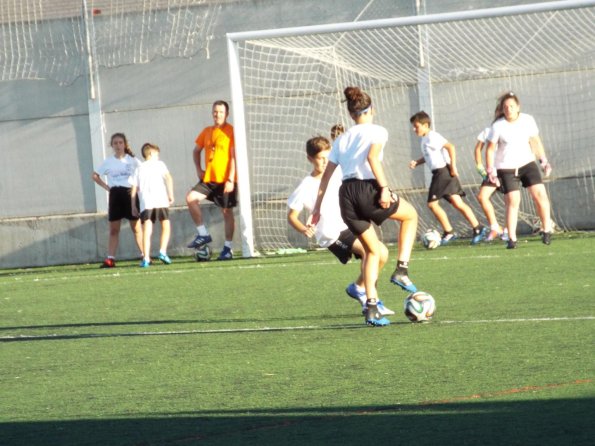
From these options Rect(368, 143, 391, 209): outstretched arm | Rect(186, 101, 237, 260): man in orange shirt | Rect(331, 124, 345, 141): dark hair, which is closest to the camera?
Rect(368, 143, 391, 209): outstretched arm

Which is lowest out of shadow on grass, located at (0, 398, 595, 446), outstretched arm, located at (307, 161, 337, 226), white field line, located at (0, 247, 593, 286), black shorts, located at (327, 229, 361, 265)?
white field line, located at (0, 247, 593, 286)

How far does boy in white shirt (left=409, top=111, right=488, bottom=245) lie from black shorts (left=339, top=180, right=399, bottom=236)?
7.59 metres

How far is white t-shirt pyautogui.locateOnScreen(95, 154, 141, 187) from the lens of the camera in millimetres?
18609

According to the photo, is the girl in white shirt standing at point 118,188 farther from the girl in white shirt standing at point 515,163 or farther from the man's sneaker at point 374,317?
the man's sneaker at point 374,317

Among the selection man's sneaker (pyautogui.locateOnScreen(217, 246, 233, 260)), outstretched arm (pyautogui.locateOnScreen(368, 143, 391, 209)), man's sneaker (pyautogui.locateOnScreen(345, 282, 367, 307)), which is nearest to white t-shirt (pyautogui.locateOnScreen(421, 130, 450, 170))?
man's sneaker (pyautogui.locateOnScreen(217, 246, 233, 260))

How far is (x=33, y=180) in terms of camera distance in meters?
21.8

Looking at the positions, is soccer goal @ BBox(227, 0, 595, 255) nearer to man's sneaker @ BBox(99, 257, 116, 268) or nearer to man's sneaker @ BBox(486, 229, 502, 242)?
man's sneaker @ BBox(486, 229, 502, 242)

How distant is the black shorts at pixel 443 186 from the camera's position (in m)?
17.3

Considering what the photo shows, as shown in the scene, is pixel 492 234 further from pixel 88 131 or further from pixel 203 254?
pixel 88 131

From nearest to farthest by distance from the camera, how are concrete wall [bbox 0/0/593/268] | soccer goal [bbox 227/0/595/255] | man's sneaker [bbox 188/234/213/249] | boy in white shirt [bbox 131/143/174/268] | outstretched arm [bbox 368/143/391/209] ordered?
outstretched arm [bbox 368/143/391/209], man's sneaker [bbox 188/234/213/249], boy in white shirt [bbox 131/143/174/268], soccer goal [bbox 227/0/595/255], concrete wall [bbox 0/0/593/268]

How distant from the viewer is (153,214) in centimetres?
1833

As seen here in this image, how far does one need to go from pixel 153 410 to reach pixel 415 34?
44.9ft

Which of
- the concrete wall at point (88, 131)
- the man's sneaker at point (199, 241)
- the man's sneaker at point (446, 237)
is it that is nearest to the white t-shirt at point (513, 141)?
the man's sneaker at point (446, 237)

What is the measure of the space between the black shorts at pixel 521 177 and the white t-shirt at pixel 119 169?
5.53m
